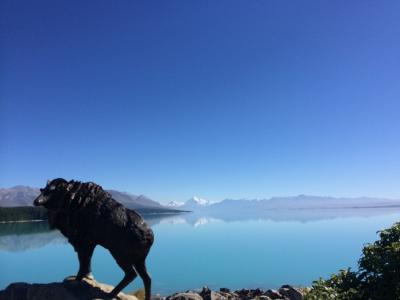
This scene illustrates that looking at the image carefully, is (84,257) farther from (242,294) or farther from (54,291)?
(242,294)

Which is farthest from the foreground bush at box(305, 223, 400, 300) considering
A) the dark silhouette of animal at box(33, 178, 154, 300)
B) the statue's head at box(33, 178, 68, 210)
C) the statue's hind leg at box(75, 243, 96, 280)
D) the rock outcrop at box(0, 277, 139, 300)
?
the statue's head at box(33, 178, 68, 210)

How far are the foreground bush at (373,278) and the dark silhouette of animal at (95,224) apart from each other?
3.95 m

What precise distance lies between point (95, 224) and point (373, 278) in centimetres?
574

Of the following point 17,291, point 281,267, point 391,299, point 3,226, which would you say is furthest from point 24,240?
point 391,299

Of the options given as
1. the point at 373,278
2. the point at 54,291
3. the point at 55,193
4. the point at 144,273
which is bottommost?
the point at 54,291

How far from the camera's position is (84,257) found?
29.9 ft

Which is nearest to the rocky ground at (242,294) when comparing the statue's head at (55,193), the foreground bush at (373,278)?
the statue's head at (55,193)

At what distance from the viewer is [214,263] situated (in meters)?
45.0

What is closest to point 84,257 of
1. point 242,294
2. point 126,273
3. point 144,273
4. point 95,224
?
point 95,224

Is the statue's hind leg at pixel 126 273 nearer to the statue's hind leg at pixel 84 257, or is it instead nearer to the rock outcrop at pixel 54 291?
the rock outcrop at pixel 54 291

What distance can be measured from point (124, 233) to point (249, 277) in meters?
29.8

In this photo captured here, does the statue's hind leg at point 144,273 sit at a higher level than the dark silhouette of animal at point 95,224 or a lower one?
lower

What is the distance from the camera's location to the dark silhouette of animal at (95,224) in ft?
28.8

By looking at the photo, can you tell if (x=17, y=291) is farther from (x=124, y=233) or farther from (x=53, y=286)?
(x=124, y=233)
